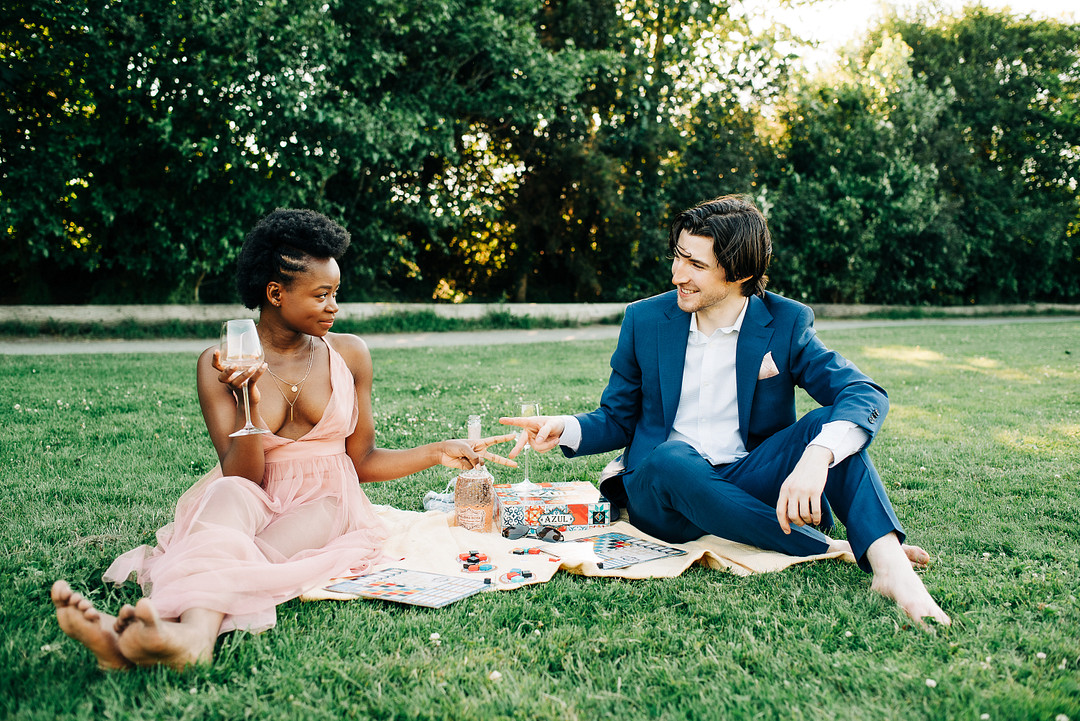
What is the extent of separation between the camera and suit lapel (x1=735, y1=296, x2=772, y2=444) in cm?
399

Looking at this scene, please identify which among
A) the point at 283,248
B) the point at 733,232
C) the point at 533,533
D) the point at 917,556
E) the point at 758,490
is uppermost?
the point at 733,232

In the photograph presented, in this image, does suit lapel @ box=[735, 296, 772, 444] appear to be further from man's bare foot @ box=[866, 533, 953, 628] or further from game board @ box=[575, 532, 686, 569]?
man's bare foot @ box=[866, 533, 953, 628]

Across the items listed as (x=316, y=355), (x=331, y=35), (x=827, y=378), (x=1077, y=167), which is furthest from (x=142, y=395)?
(x=1077, y=167)

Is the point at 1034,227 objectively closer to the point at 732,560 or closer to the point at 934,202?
the point at 934,202

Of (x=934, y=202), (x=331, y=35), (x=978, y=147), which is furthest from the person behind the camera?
(x=978, y=147)

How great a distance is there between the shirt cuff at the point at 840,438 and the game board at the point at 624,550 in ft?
3.19

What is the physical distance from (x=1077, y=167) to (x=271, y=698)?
113 ft

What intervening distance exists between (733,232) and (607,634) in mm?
2026

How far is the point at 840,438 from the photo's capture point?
3354 mm

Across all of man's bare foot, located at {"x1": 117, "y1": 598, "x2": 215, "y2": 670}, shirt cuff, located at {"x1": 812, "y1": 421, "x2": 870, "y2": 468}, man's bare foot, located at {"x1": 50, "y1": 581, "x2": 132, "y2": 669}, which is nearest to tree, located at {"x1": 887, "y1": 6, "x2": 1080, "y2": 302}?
shirt cuff, located at {"x1": 812, "y1": 421, "x2": 870, "y2": 468}

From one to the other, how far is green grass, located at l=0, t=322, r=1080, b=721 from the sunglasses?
59 cm

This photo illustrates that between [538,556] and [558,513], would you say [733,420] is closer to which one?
[558,513]

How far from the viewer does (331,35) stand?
1376cm

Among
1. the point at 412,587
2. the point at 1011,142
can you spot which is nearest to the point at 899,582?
the point at 412,587
